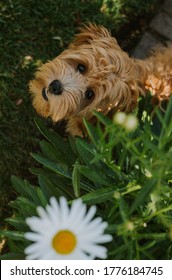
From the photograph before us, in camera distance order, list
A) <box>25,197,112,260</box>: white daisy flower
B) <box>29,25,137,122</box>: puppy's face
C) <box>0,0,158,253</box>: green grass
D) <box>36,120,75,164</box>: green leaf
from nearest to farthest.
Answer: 1. <box>25,197,112,260</box>: white daisy flower
2. <box>29,25,137,122</box>: puppy's face
3. <box>36,120,75,164</box>: green leaf
4. <box>0,0,158,253</box>: green grass

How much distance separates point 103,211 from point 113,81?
0.69 m

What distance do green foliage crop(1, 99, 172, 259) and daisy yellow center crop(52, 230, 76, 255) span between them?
190 millimetres

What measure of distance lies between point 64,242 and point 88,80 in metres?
1.26

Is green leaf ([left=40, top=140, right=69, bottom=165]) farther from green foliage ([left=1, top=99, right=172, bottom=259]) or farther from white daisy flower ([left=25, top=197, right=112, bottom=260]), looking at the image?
white daisy flower ([left=25, top=197, right=112, bottom=260])

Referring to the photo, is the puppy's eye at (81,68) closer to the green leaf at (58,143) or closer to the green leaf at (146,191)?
the green leaf at (58,143)

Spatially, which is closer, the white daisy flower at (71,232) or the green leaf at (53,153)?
the white daisy flower at (71,232)

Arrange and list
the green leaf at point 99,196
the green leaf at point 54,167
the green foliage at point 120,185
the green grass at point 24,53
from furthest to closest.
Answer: the green grass at point 24,53
the green leaf at point 54,167
the green leaf at point 99,196
the green foliage at point 120,185

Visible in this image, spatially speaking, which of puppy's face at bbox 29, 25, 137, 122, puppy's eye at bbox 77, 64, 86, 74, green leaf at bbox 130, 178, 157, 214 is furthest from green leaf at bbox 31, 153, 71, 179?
green leaf at bbox 130, 178, 157, 214

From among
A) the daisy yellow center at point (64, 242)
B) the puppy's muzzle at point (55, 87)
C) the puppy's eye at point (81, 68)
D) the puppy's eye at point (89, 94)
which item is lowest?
the daisy yellow center at point (64, 242)

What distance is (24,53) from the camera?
3584mm

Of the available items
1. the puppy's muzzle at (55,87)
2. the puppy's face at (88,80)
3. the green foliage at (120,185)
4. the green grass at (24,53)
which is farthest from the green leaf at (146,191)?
the green grass at (24,53)

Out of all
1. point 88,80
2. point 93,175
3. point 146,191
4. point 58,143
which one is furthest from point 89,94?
point 146,191

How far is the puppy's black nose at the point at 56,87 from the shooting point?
2.71 m

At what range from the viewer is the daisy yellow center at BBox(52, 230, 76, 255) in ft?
5.19
